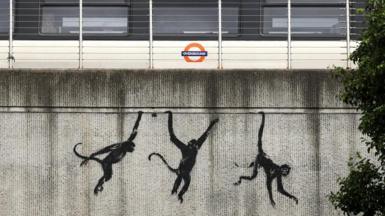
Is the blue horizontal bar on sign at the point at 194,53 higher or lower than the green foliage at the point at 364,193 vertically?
higher

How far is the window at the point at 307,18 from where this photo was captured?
516 inches

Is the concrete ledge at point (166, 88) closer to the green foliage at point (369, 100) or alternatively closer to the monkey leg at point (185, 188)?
the monkey leg at point (185, 188)

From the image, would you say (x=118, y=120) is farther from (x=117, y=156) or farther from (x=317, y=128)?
(x=317, y=128)

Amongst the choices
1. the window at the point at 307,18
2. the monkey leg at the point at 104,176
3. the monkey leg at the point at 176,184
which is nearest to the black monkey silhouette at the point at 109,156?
the monkey leg at the point at 104,176

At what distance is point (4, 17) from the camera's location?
13.1m

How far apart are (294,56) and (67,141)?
3631 millimetres

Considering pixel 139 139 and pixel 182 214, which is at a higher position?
pixel 139 139

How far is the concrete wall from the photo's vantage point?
11.6 m

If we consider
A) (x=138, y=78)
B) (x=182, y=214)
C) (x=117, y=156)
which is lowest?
→ (x=182, y=214)

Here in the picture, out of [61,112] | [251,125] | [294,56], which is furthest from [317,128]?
[61,112]

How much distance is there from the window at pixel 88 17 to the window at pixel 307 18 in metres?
2.08

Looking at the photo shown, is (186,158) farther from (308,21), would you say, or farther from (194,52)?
(308,21)

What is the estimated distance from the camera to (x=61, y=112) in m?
11.7

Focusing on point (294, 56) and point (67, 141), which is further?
point (294, 56)
